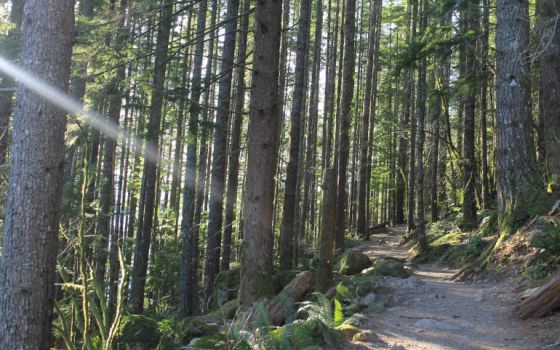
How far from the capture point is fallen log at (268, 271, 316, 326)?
6987 mm

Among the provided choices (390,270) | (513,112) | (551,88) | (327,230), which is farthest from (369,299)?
(551,88)

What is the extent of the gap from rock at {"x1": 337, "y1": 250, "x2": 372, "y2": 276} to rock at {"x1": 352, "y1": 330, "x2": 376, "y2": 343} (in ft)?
19.5

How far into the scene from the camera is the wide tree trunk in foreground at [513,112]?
8.85 meters

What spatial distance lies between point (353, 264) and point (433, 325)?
5.34 m

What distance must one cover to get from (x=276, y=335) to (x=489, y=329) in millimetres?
2565

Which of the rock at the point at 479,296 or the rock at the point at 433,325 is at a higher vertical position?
the rock at the point at 479,296

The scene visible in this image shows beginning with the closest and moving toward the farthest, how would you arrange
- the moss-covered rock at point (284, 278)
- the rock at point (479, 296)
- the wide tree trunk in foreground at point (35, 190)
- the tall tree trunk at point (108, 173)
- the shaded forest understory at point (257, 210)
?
1. the wide tree trunk in foreground at point (35, 190)
2. the shaded forest understory at point (257, 210)
3. the rock at point (479, 296)
4. the tall tree trunk at point (108, 173)
5. the moss-covered rock at point (284, 278)

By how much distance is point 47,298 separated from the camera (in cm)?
484

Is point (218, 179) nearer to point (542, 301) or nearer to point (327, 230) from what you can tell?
point (327, 230)

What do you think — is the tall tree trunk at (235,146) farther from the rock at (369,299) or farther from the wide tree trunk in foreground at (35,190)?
the wide tree trunk in foreground at (35,190)

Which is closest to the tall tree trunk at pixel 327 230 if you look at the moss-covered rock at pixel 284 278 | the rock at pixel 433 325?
the rock at pixel 433 325

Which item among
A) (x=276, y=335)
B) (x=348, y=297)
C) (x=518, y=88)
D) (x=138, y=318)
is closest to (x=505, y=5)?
(x=518, y=88)

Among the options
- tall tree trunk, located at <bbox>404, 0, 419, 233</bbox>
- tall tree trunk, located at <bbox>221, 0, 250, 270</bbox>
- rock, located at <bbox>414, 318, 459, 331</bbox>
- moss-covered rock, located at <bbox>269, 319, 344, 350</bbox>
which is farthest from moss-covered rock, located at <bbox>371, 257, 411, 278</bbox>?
tall tree trunk, located at <bbox>404, 0, 419, 233</bbox>

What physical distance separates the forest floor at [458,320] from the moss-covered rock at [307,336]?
320 mm
